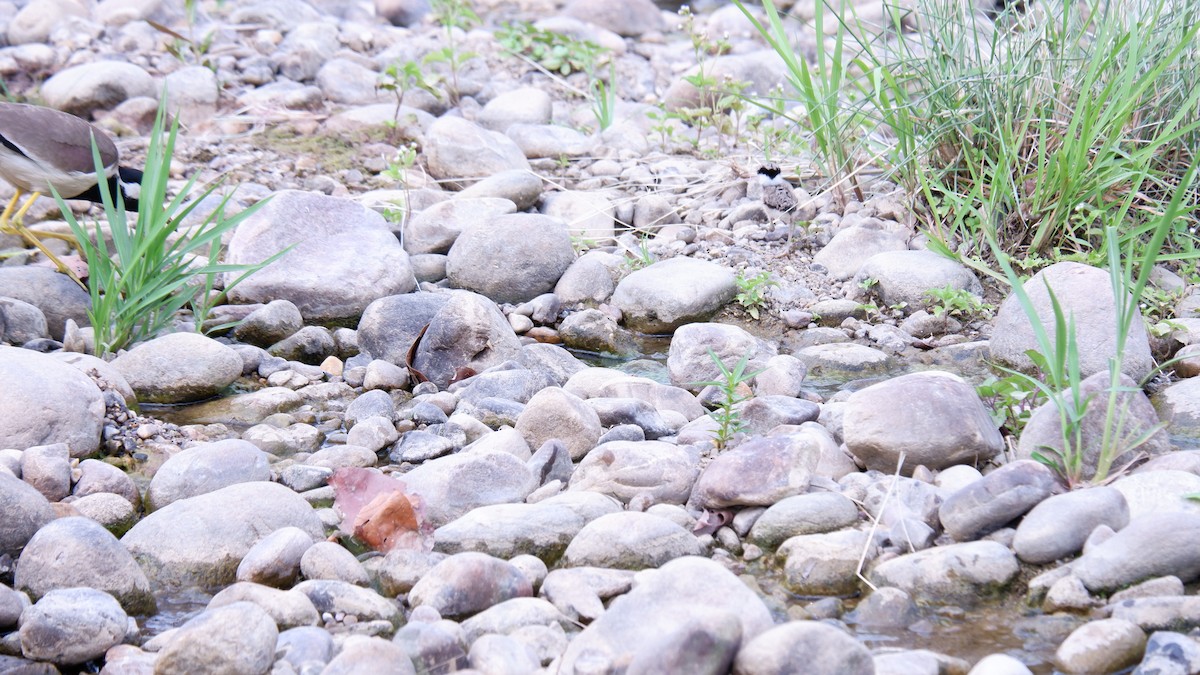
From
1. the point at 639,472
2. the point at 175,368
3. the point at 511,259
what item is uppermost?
the point at 639,472

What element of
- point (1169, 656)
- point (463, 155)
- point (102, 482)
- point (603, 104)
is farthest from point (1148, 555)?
point (603, 104)

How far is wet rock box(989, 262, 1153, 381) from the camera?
3.05 meters

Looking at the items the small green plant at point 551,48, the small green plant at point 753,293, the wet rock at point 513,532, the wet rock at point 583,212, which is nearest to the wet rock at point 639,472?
the wet rock at point 513,532

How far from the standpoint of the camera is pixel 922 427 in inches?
96.7

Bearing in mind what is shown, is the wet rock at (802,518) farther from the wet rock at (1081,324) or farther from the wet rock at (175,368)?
the wet rock at (175,368)

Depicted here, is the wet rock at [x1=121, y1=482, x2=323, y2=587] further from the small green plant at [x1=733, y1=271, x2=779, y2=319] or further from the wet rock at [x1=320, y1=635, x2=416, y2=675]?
the small green plant at [x1=733, y1=271, x2=779, y2=319]

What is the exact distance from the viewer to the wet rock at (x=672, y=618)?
1648mm

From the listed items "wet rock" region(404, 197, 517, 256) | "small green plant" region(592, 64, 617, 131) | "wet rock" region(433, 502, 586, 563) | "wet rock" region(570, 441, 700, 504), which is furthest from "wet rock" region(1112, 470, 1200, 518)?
"small green plant" region(592, 64, 617, 131)

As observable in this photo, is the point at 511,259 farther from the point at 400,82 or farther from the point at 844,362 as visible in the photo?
the point at 400,82

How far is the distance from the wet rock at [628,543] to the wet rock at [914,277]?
6.14ft

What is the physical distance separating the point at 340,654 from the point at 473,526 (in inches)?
21.9

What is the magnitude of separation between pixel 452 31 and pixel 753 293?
496 cm

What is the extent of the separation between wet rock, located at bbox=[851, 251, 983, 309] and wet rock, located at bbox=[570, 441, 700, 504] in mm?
1546

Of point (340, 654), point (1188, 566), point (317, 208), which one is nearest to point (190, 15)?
point (317, 208)
